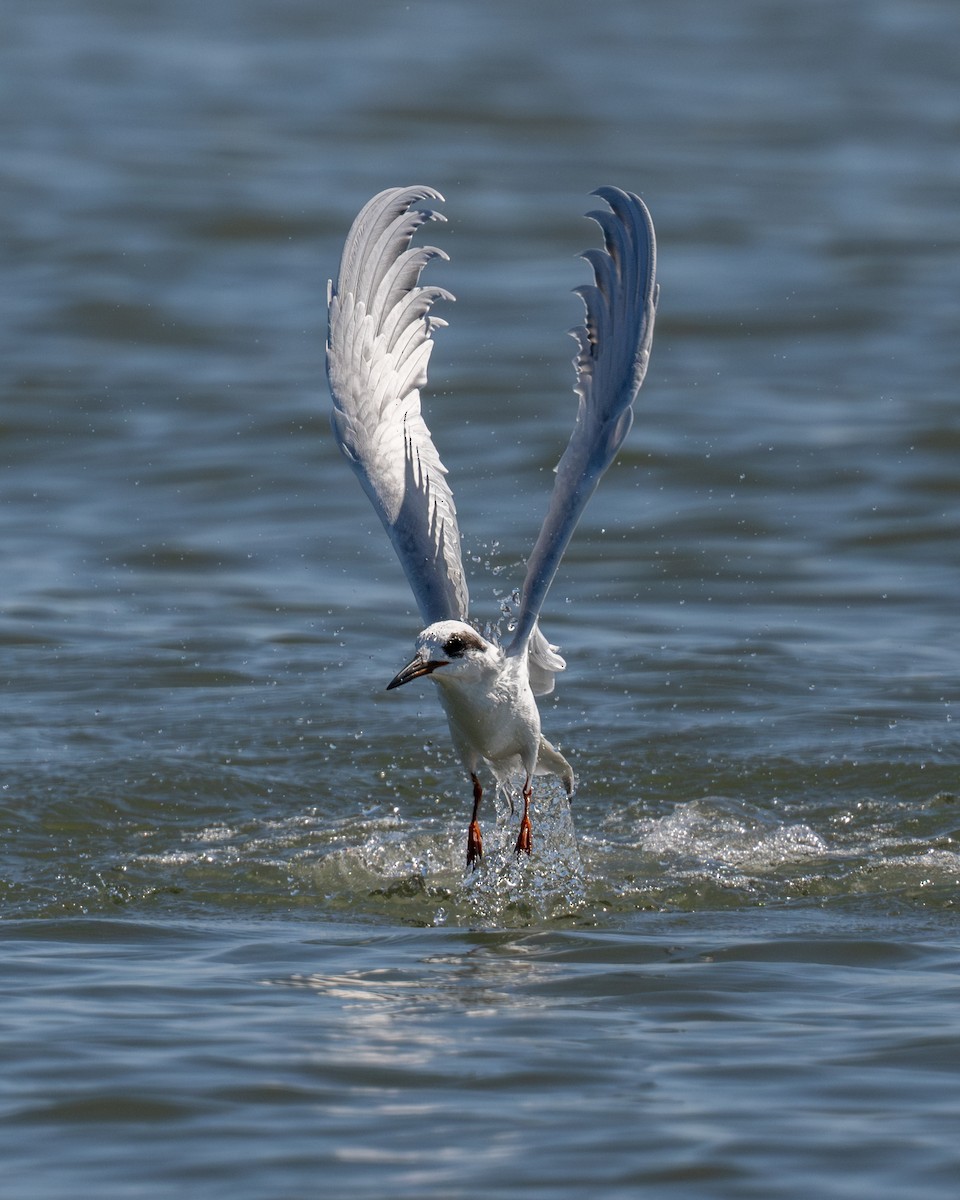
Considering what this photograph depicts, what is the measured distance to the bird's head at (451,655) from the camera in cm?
744

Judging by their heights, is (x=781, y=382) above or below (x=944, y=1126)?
above

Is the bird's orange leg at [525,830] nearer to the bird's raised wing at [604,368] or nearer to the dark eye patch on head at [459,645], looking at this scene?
the bird's raised wing at [604,368]

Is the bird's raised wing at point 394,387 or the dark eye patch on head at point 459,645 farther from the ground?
the bird's raised wing at point 394,387

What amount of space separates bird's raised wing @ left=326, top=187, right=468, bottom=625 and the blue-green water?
1.24m

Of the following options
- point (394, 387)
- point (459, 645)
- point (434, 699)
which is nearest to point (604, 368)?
point (394, 387)

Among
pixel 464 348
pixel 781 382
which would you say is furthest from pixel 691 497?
pixel 464 348

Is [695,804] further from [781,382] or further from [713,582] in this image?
[781,382]

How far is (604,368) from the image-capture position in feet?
26.7

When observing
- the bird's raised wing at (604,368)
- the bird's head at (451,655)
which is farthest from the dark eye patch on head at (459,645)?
the bird's raised wing at (604,368)

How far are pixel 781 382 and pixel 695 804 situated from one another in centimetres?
951

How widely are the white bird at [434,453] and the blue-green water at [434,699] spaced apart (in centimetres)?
65

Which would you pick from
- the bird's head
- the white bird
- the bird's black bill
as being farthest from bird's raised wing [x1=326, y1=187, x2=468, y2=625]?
the bird's black bill

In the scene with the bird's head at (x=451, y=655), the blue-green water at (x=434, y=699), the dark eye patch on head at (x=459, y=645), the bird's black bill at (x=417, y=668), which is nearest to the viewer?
the blue-green water at (x=434, y=699)

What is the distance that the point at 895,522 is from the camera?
48.3 feet
